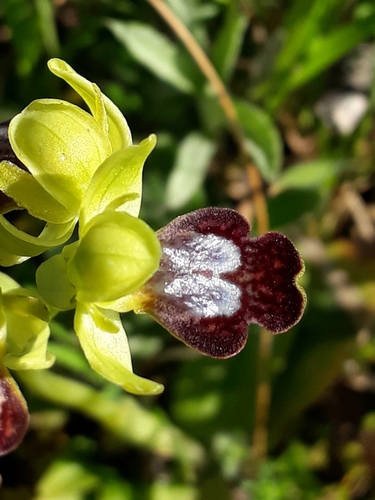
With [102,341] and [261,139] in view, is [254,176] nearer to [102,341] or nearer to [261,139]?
[261,139]

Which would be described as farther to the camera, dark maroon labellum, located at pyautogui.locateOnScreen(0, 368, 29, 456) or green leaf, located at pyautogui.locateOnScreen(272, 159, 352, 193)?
green leaf, located at pyautogui.locateOnScreen(272, 159, 352, 193)

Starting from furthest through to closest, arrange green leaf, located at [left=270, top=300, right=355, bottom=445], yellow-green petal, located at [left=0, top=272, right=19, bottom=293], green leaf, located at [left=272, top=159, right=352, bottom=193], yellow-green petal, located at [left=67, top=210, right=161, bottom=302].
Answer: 1. green leaf, located at [left=270, top=300, right=355, bottom=445]
2. green leaf, located at [left=272, top=159, right=352, bottom=193]
3. yellow-green petal, located at [left=0, top=272, right=19, bottom=293]
4. yellow-green petal, located at [left=67, top=210, right=161, bottom=302]

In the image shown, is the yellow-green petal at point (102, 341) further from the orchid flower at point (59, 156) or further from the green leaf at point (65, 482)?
the green leaf at point (65, 482)

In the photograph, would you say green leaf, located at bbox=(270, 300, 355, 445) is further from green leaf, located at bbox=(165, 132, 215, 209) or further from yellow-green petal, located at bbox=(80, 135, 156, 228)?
yellow-green petal, located at bbox=(80, 135, 156, 228)

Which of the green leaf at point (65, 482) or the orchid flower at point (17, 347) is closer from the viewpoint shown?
the orchid flower at point (17, 347)

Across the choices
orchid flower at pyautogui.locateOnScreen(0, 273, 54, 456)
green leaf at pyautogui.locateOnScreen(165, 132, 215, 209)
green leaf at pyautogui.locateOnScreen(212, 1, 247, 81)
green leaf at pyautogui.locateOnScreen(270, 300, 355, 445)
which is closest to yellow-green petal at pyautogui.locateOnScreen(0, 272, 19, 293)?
orchid flower at pyautogui.locateOnScreen(0, 273, 54, 456)

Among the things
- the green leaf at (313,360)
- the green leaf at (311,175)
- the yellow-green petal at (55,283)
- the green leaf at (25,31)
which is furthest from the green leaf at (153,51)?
the yellow-green petal at (55,283)

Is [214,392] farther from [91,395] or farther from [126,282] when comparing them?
[126,282]
